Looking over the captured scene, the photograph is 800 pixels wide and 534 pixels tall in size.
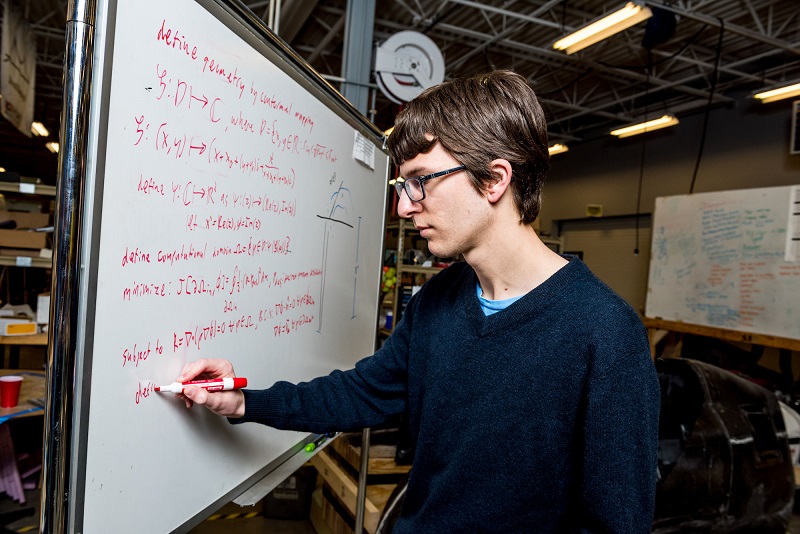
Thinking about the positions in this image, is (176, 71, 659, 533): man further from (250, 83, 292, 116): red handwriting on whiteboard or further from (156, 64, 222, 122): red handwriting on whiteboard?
(156, 64, 222, 122): red handwriting on whiteboard

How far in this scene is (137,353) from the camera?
0.79 meters

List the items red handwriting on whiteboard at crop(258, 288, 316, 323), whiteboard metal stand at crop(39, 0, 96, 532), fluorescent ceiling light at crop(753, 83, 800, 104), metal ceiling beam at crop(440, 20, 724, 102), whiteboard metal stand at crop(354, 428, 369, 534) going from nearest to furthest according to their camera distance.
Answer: whiteboard metal stand at crop(39, 0, 96, 532) < red handwriting on whiteboard at crop(258, 288, 316, 323) < whiteboard metal stand at crop(354, 428, 369, 534) < fluorescent ceiling light at crop(753, 83, 800, 104) < metal ceiling beam at crop(440, 20, 724, 102)

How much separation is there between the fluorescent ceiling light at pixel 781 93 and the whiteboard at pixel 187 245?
630 centimetres

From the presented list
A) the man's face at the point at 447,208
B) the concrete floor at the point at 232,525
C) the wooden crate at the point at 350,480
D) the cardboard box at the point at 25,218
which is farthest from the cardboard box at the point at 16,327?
the man's face at the point at 447,208

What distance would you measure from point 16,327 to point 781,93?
7555 mm

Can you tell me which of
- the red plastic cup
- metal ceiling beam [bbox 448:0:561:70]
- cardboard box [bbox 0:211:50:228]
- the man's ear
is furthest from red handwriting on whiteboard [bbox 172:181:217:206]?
metal ceiling beam [bbox 448:0:561:70]

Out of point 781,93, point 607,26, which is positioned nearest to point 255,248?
point 607,26

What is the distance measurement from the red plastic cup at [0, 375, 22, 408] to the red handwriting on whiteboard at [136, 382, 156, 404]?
82.4 inches

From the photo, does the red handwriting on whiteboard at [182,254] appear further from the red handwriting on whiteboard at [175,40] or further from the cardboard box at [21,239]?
the cardboard box at [21,239]

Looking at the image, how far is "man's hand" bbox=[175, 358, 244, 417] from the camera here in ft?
2.91

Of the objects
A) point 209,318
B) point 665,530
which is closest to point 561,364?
point 209,318

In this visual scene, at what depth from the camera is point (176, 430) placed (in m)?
0.90

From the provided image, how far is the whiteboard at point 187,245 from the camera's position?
2.33 feet

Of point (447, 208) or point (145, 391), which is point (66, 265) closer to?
point (145, 391)
